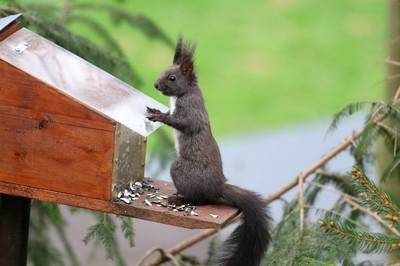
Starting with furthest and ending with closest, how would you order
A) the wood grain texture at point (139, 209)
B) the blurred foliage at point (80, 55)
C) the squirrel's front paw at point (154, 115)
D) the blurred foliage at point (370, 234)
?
the blurred foliage at point (80, 55) < the squirrel's front paw at point (154, 115) < the wood grain texture at point (139, 209) < the blurred foliage at point (370, 234)

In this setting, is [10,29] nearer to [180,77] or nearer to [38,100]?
[38,100]

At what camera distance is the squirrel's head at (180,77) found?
99.3 inches

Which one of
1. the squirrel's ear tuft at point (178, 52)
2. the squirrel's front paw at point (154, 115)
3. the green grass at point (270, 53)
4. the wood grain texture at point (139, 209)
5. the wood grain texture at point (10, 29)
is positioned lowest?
the green grass at point (270, 53)

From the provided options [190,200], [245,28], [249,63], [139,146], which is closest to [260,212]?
[190,200]

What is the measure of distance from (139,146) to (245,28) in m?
7.62

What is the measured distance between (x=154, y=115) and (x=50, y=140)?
281 millimetres

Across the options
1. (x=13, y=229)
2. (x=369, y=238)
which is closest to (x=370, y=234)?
(x=369, y=238)

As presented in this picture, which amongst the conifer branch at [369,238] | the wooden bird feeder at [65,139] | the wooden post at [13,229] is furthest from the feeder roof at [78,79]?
the conifer branch at [369,238]

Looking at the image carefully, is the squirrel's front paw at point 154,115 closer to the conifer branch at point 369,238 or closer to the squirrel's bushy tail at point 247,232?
the squirrel's bushy tail at point 247,232

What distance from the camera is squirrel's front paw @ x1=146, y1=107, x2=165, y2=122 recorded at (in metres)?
2.38

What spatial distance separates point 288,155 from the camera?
7.63 metres

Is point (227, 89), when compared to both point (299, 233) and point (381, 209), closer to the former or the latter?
point (299, 233)

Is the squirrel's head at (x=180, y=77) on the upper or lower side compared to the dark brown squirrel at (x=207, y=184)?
upper

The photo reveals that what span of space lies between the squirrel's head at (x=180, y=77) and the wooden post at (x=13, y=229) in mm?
514
